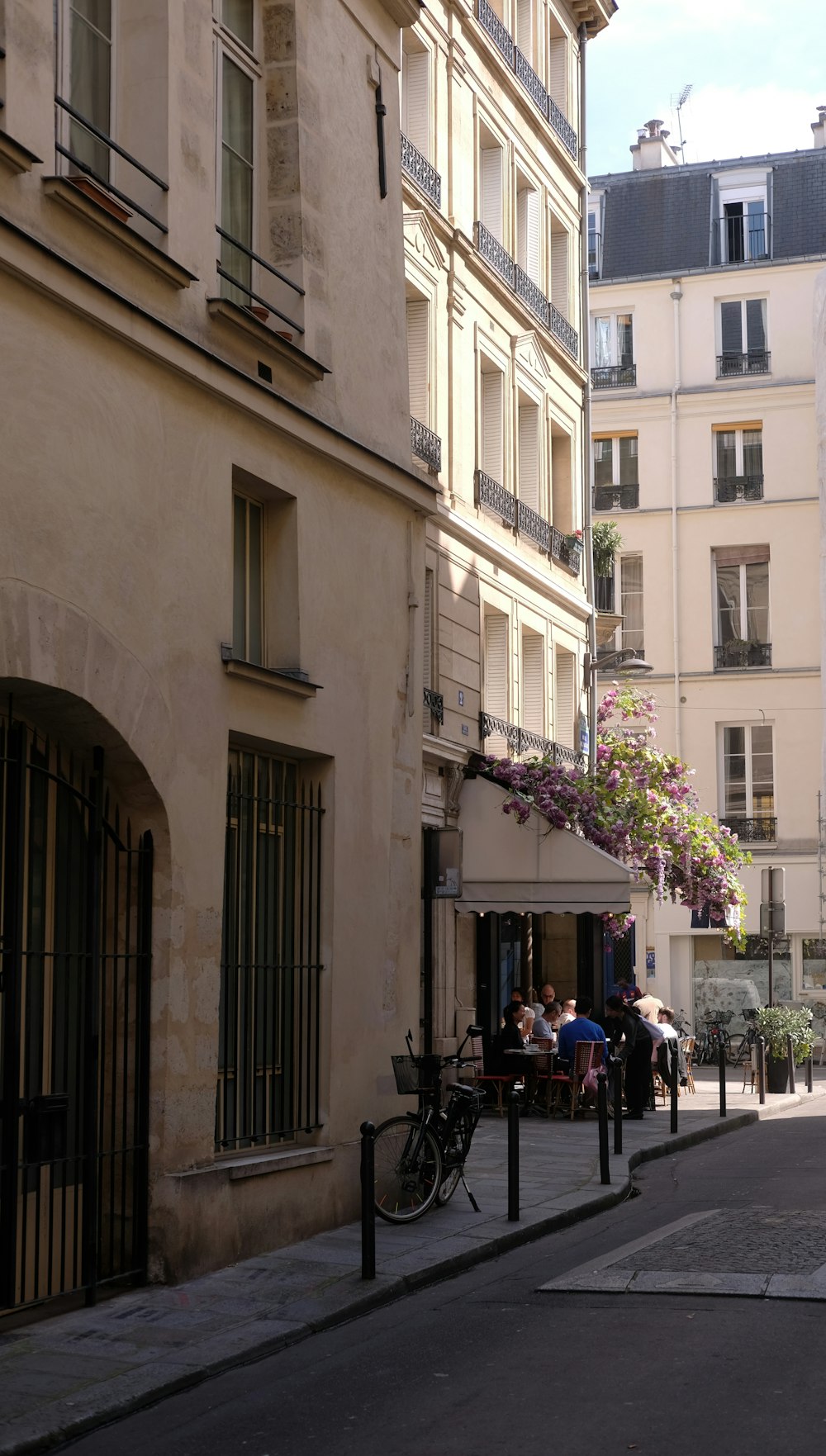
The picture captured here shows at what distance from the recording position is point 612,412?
1588 inches

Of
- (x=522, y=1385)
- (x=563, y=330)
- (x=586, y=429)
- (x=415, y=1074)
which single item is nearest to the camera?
(x=522, y=1385)

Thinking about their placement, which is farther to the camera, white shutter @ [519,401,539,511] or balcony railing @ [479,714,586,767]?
white shutter @ [519,401,539,511]

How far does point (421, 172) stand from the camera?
2070cm

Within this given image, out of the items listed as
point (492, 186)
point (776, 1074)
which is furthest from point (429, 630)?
point (776, 1074)

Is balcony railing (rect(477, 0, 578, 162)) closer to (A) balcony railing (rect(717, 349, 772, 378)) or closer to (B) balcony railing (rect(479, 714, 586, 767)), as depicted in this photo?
(B) balcony railing (rect(479, 714, 586, 767))

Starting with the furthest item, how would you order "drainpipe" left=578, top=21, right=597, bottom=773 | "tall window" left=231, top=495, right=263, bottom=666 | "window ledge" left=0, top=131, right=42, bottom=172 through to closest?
1. "drainpipe" left=578, top=21, right=597, bottom=773
2. "tall window" left=231, top=495, right=263, bottom=666
3. "window ledge" left=0, top=131, right=42, bottom=172

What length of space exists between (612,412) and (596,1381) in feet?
113

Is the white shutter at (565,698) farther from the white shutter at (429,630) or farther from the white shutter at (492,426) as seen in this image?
the white shutter at (429,630)

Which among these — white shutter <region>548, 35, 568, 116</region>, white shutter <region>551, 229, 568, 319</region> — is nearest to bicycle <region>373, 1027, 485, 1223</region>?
white shutter <region>551, 229, 568, 319</region>

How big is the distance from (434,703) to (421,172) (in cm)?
603

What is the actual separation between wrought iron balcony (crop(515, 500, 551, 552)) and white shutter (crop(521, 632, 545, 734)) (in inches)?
50.7

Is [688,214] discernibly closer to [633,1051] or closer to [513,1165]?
[633,1051]

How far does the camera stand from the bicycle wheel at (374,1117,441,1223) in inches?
488

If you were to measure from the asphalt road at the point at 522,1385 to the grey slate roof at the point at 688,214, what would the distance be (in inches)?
1354
